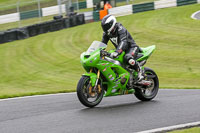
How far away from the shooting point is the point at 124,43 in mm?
7941

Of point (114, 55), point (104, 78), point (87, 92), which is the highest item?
point (114, 55)

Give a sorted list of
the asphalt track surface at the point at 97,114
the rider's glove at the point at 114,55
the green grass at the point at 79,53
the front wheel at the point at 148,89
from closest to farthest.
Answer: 1. the asphalt track surface at the point at 97,114
2. the rider's glove at the point at 114,55
3. the front wheel at the point at 148,89
4. the green grass at the point at 79,53

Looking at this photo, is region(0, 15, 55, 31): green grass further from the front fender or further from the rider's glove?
the front fender

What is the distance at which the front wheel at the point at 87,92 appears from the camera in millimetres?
7256

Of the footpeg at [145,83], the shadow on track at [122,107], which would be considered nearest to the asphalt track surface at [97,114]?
the shadow on track at [122,107]

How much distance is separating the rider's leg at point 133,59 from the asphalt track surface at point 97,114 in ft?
2.25

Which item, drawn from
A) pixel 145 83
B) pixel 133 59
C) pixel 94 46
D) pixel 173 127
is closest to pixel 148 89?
pixel 145 83

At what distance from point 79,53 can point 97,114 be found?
1207 centimetres

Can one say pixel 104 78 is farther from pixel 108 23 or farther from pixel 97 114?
pixel 108 23

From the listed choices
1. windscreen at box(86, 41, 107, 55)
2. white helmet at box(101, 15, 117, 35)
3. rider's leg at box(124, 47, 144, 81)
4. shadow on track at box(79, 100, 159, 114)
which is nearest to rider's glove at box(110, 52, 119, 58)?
windscreen at box(86, 41, 107, 55)

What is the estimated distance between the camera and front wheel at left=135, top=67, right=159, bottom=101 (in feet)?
28.2

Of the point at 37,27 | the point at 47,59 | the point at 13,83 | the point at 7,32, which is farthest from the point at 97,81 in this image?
the point at 37,27

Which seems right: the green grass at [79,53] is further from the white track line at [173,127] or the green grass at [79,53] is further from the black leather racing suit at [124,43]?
the white track line at [173,127]

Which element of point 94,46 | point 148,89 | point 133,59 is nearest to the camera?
point 94,46
